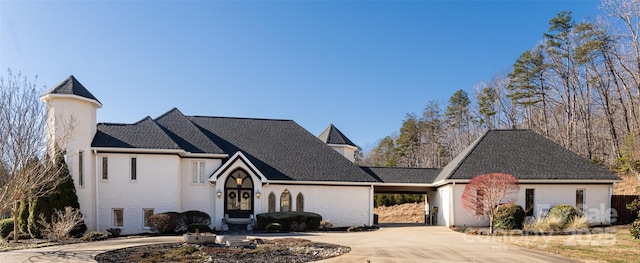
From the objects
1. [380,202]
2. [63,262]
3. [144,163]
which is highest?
[144,163]

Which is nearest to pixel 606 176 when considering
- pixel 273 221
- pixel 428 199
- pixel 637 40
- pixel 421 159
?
pixel 428 199

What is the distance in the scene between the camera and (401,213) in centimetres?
4231

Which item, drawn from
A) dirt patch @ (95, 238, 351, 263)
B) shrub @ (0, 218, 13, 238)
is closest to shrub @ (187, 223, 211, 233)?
dirt patch @ (95, 238, 351, 263)

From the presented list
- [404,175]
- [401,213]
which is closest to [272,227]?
[404,175]

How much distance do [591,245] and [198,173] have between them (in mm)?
19916

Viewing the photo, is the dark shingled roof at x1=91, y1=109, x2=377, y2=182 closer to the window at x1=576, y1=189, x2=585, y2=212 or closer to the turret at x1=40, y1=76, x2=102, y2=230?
the turret at x1=40, y1=76, x2=102, y2=230

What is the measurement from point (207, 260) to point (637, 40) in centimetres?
3659

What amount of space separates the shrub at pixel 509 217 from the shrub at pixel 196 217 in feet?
50.1

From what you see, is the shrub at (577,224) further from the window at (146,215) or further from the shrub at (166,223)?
the window at (146,215)

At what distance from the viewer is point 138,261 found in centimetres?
1383

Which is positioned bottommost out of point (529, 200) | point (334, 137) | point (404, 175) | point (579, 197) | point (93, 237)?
point (93, 237)

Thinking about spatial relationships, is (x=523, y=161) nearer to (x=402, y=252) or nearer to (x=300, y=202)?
(x=300, y=202)

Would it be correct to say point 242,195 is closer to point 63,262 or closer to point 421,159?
point 63,262

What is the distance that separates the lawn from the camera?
14898 millimetres
